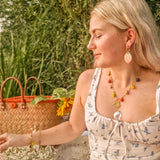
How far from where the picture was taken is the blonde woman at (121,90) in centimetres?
114

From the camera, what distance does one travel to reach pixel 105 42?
1.14 metres

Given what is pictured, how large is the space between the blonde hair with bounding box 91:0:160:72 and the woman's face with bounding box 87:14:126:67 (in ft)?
0.09

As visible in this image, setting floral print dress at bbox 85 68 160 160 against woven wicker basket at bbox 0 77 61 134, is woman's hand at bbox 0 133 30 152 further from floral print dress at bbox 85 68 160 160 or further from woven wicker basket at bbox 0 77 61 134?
woven wicker basket at bbox 0 77 61 134

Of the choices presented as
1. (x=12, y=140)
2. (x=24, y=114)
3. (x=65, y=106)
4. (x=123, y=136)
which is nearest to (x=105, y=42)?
(x=123, y=136)

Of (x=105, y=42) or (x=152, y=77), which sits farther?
(x=152, y=77)

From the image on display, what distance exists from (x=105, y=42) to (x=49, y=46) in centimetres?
234

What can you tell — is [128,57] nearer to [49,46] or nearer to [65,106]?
[65,106]

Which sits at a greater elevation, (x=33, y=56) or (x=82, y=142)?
(x=33, y=56)

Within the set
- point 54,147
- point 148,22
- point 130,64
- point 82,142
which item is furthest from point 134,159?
point 54,147

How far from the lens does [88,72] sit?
4.64 feet

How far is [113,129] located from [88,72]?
0.36 metres

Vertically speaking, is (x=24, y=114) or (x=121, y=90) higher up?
(x=121, y=90)

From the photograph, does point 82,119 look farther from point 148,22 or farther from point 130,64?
point 148,22

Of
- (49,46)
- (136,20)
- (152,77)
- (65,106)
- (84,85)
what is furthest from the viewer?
(49,46)
